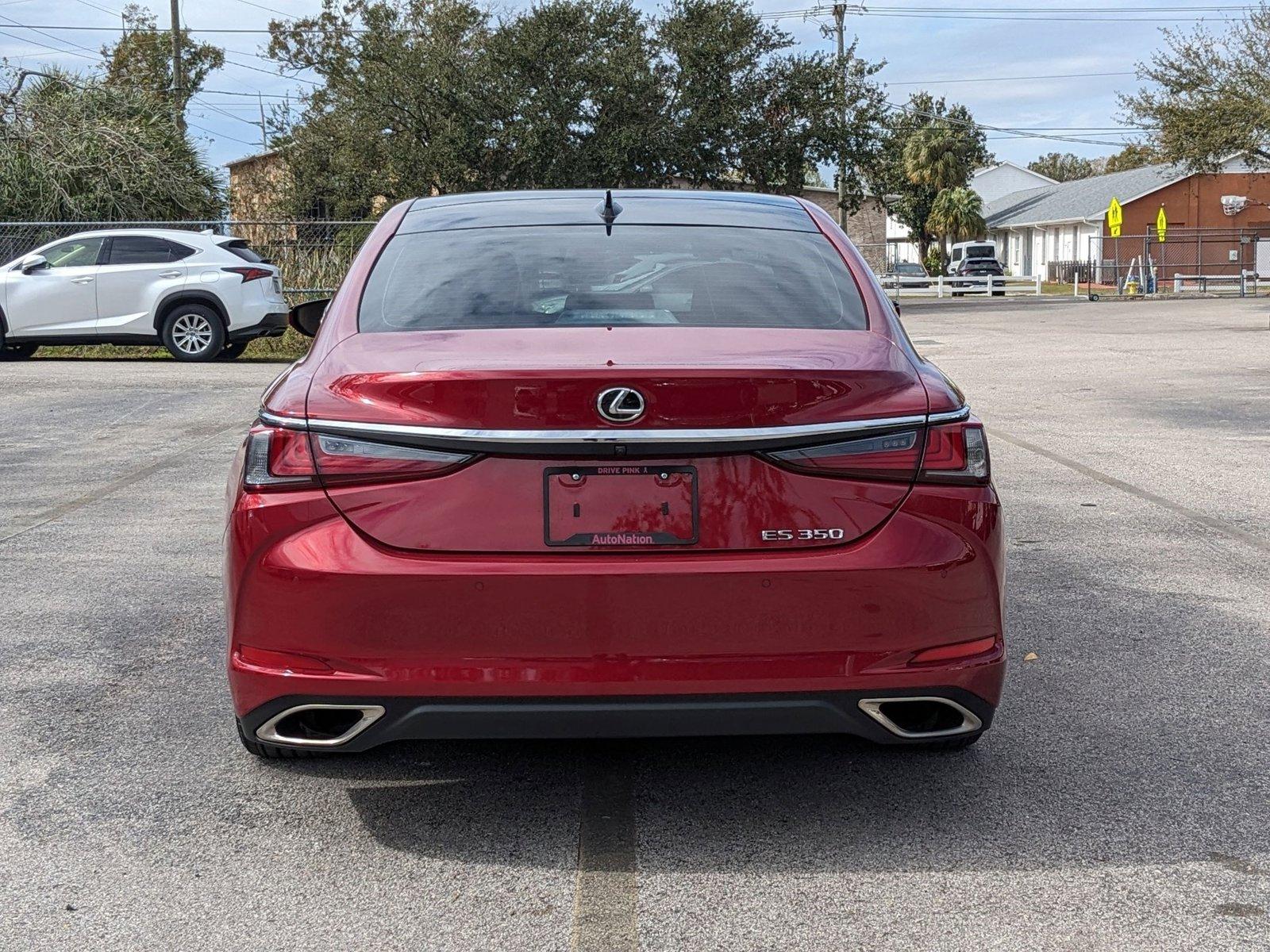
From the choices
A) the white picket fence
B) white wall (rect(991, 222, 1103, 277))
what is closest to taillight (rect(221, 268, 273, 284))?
the white picket fence

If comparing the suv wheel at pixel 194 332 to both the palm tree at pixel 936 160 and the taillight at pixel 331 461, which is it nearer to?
the taillight at pixel 331 461

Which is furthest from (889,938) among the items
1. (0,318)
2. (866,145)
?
(866,145)

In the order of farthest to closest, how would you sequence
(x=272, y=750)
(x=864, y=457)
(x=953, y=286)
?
(x=953, y=286) < (x=272, y=750) < (x=864, y=457)

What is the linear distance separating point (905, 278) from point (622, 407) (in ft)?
173

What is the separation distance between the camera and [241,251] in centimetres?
1839

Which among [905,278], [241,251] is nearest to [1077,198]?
[905,278]

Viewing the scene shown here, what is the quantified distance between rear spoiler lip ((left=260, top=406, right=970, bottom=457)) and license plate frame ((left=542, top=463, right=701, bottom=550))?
0.12ft

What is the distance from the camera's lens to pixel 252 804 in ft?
12.5

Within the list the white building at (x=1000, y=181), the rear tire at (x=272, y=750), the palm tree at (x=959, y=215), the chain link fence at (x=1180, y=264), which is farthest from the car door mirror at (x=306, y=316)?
the white building at (x=1000, y=181)

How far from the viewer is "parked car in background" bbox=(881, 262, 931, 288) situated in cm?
5212

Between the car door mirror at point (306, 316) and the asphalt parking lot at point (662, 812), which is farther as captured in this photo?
the car door mirror at point (306, 316)

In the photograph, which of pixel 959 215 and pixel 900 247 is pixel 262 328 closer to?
pixel 959 215

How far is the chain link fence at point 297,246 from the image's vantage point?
23484mm

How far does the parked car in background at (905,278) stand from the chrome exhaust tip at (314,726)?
4014cm
